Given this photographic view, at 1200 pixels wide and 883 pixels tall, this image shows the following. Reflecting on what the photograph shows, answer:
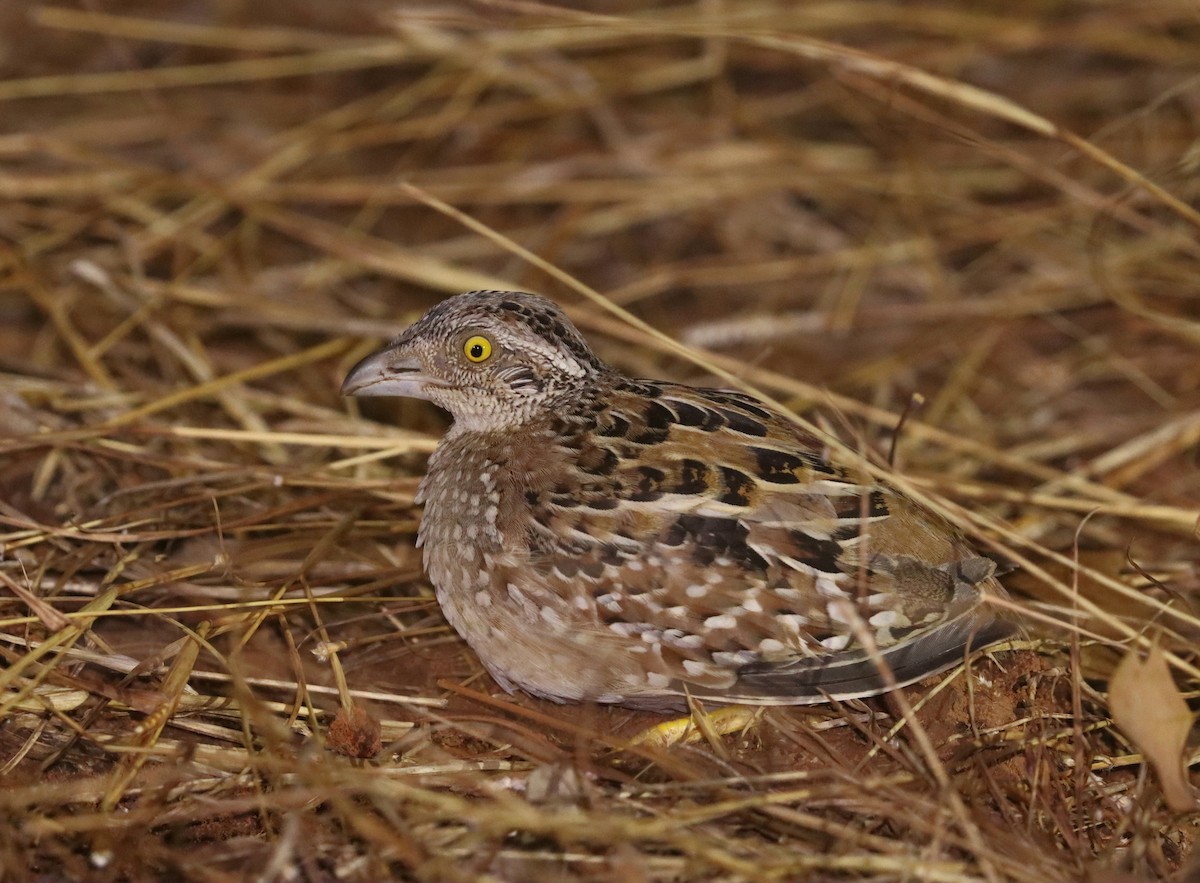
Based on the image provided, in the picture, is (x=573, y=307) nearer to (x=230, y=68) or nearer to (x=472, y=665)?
(x=472, y=665)

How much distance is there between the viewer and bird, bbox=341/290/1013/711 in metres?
3.53

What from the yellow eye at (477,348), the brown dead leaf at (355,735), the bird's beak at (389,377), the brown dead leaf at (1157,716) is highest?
the yellow eye at (477,348)

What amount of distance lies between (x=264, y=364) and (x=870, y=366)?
2.74 m

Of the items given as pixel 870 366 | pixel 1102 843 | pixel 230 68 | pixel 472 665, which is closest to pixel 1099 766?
pixel 1102 843

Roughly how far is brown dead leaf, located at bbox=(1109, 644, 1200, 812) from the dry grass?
15cm

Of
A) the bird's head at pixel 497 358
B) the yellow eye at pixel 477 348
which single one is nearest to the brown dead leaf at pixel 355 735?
the bird's head at pixel 497 358

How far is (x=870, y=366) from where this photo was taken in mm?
5828

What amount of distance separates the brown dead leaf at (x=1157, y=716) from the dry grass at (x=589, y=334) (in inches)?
6.1

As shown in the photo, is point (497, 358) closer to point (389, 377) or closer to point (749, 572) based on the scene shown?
point (389, 377)

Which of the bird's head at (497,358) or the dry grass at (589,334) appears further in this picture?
the bird's head at (497,358)

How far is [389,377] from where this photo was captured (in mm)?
4293

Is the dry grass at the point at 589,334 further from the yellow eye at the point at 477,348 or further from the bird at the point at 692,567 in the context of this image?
the yellow eye at the point at 477,348

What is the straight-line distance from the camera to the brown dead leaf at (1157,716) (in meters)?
3.38

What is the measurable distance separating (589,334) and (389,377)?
5.60 feet
